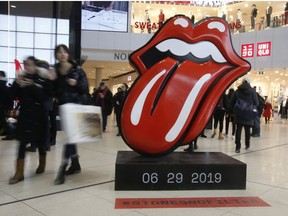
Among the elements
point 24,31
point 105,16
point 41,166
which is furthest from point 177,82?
point 105,16

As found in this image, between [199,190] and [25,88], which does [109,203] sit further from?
[25,88]

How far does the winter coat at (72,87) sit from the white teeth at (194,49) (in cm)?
106

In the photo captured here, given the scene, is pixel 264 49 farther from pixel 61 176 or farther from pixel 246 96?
pixel 61 176

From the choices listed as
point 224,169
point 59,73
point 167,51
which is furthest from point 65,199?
point 167,51

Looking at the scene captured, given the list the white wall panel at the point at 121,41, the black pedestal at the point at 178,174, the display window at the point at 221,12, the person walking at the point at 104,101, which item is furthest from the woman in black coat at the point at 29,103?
the display window at the point at 221,12

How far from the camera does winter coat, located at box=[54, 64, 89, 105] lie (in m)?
3.71

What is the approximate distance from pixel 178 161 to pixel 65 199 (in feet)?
4.44

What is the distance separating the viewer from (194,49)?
404cm

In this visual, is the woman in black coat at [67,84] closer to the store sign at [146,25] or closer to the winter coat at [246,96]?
the winter coat at [246,96]

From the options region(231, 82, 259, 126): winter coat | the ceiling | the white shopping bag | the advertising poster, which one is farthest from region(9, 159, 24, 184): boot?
the ceiling

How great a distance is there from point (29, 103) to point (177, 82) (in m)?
1.79

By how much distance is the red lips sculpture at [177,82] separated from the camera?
3.83 meters

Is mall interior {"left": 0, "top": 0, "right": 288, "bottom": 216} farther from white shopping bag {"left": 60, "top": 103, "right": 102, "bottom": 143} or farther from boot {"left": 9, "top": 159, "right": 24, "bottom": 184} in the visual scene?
white shopping bag {"left": 60, "top": 103, "right": 102, "bottom": 143}

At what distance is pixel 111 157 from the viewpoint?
5.47 meters
